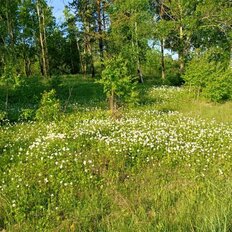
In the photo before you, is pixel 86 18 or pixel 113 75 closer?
pixel 113 75

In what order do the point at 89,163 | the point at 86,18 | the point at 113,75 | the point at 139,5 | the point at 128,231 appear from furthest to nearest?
the point at 86,18, the point at 139,5, the point at 113,75, the point at 89,163, the point at 128,231

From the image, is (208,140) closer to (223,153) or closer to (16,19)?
(223,153)

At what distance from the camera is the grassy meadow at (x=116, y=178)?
503 centimetres

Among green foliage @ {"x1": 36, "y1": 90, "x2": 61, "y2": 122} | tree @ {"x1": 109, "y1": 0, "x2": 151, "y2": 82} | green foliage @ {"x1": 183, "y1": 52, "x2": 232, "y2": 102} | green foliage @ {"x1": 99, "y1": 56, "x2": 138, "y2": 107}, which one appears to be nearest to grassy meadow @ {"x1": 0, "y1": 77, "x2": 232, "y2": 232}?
green foliage @ {"x1": 36, "y1": 90, "x2": 61, "y2": 122}

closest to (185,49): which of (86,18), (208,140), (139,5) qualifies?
(139,5)

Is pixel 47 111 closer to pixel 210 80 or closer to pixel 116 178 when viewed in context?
pixel 116 178

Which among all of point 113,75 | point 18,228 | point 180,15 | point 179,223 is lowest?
point 18,228

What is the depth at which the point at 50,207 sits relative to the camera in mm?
5684

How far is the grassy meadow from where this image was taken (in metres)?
5.03

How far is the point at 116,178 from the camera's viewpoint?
6.85 meters

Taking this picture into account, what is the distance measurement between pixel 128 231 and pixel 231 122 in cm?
961

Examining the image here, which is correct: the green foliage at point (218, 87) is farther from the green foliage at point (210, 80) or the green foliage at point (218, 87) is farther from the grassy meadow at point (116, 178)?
the grassy meadow at point (116, 178)

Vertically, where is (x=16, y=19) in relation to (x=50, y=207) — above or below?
above

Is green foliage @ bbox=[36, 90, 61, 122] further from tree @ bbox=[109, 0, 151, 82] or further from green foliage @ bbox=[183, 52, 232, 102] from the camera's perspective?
tree @ bbox=[109, 0, 151, 82]
